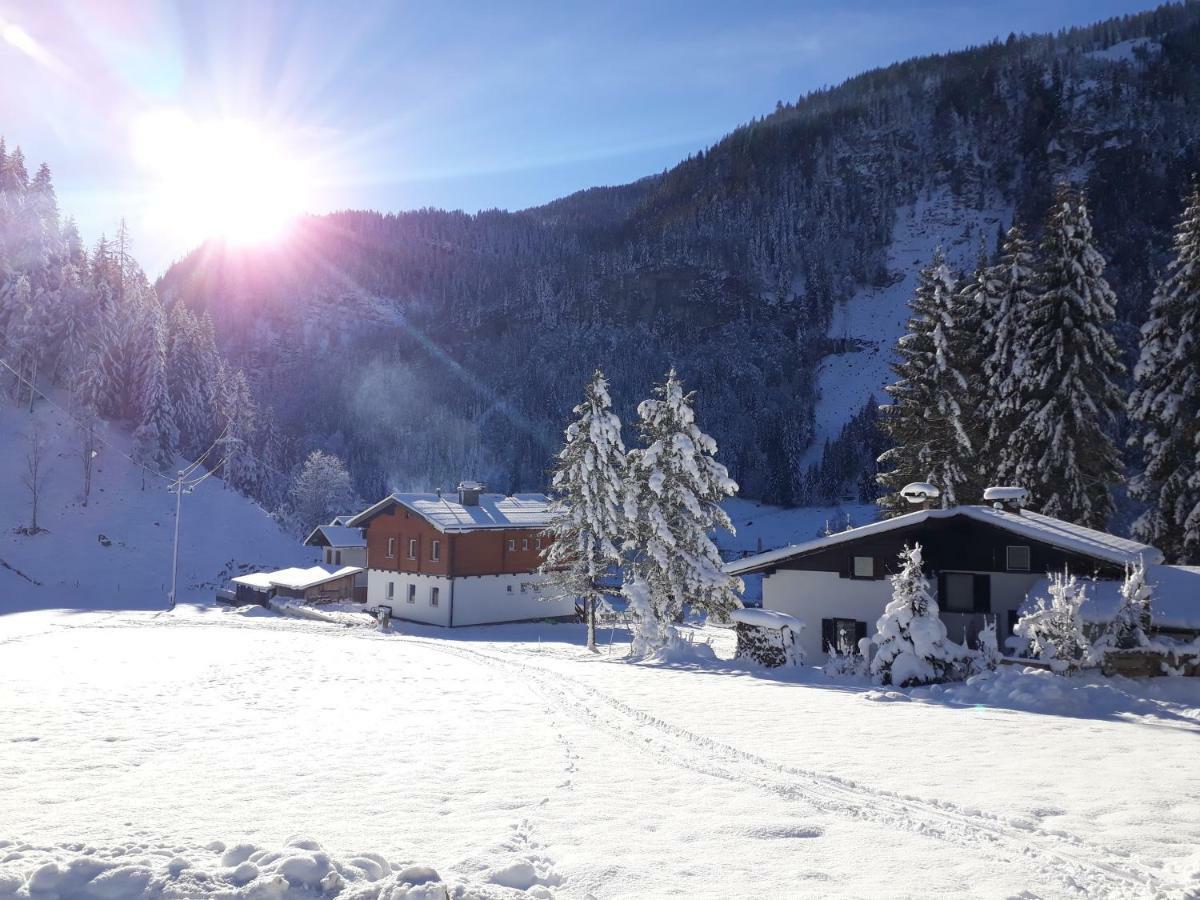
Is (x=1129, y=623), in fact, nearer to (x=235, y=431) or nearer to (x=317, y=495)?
(x=317, y=495)

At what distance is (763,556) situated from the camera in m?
27.8

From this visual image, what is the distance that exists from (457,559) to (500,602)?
4.29 metres

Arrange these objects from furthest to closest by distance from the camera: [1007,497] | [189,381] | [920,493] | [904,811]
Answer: [189,381]
[920,493]
[1007,497]
[904,811]

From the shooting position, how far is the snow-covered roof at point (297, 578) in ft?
169

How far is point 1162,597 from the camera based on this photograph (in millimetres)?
20297

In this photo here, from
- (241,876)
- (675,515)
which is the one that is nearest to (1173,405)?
(675,515)

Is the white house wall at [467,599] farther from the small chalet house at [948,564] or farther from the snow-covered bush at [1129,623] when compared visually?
the snow-covered bush at [1129,623]

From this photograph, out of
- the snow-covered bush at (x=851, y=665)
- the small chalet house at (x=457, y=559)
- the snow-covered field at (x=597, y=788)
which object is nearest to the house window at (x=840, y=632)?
the snow-covered bush at (x=851, y=665)

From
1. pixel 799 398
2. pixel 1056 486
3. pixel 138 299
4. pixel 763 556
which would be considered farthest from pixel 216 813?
pixel 799 398

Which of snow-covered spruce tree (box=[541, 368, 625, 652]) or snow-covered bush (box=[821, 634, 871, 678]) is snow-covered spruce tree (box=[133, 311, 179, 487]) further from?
snow-covered bush (box=[821, 634, 871, 678])

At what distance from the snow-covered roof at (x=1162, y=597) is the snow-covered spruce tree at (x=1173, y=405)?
6567 mm

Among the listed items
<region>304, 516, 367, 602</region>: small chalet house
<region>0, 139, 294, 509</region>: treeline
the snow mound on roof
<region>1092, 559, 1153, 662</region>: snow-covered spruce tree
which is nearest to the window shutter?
<region>1092, 559, 1153, 662</region>: snow-covered spruce tree

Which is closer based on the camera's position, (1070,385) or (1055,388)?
(1070,385)

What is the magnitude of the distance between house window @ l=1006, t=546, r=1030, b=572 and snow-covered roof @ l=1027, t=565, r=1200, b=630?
1.17 m
